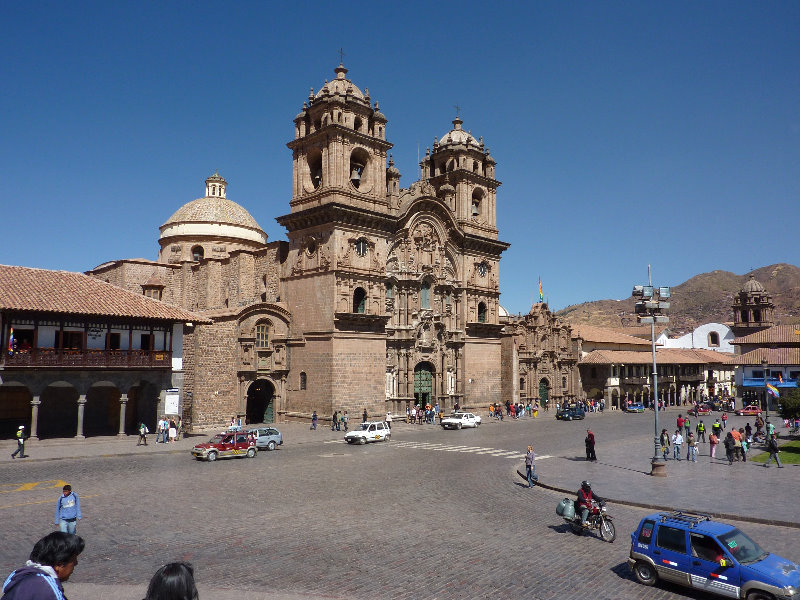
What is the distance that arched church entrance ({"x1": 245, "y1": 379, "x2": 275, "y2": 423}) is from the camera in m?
43.9

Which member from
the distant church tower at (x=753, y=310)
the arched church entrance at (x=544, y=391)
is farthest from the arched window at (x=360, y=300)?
the distant church tower at (x=753, y=310)

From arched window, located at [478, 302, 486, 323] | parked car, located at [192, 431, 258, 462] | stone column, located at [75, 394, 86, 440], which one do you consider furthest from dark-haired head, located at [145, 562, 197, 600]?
arched window, located at [478, 302, 486, 323]

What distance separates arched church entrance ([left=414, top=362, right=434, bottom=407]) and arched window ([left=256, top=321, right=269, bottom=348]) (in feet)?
42.9

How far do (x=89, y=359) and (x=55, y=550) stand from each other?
3178cm

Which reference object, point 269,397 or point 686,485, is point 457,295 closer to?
point 269,397

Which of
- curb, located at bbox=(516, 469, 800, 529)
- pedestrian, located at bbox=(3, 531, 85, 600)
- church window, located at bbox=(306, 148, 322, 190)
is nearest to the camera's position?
pedestrian, located at bbox=(3, 531, 85, 600)

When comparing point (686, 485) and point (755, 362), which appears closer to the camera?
point (686, 485)

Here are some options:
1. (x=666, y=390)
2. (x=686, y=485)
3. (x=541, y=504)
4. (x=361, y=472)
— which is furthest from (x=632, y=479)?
(x=666, y=390)

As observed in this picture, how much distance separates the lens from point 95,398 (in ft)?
127

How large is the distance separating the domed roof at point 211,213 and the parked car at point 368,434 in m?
31.0

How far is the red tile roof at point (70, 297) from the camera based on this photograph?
31109 mm

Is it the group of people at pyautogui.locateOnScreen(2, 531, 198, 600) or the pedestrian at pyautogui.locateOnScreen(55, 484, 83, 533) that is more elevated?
the group of people at pyautogui.locateOnScreen(2, 531, 198, 600)

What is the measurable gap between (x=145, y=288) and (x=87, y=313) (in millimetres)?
19025

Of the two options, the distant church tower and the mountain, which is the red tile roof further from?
the mountain
